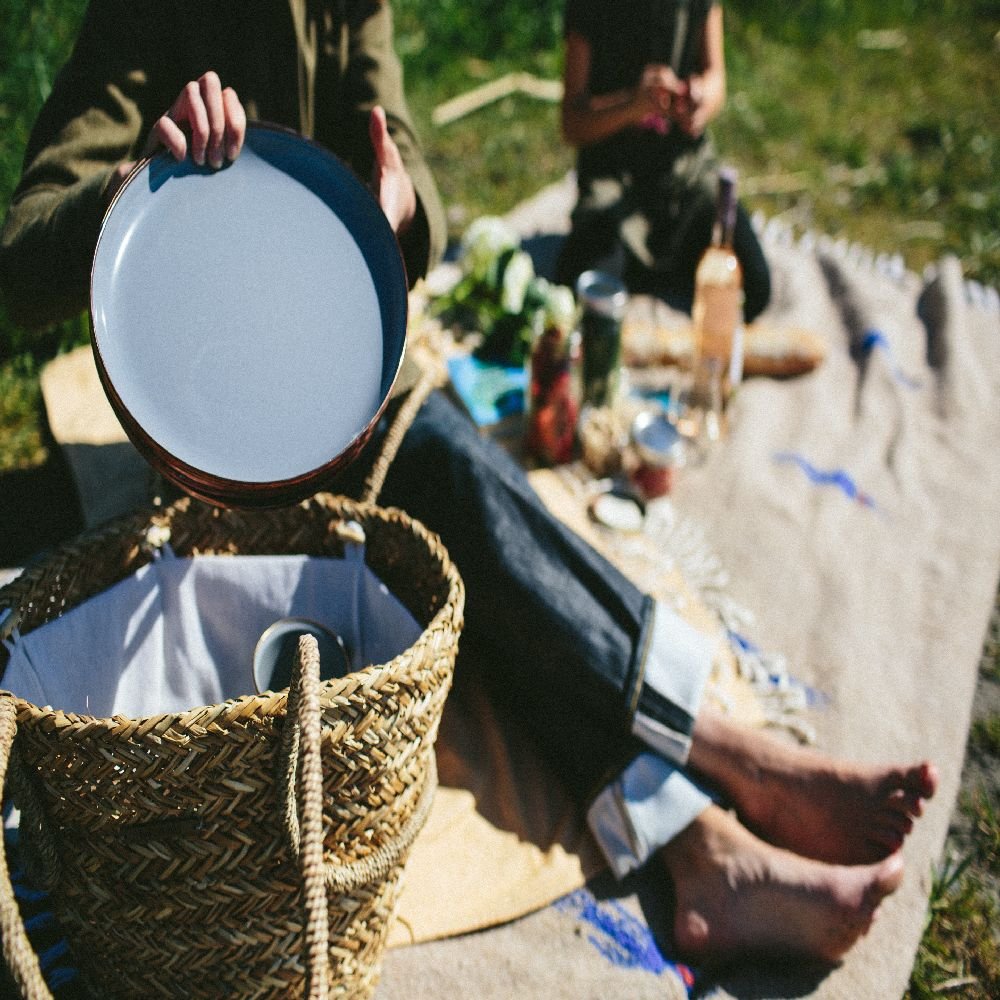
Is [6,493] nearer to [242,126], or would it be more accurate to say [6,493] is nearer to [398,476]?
[398,476]

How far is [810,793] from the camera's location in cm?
165

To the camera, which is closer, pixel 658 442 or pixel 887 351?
pixel 658 442

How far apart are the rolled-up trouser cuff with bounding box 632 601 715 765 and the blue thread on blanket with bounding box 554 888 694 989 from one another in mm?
266

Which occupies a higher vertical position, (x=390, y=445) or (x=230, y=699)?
(x=390, y=445)

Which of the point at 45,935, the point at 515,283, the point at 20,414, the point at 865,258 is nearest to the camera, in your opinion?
the point at 45,935

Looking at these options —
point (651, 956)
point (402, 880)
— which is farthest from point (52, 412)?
point (651, 956)

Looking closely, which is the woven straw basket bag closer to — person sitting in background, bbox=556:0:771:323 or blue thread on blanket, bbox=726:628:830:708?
blue thread on blanket, bbox=726:628:830:708

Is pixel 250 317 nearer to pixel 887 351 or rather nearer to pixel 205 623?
pixel 205 623

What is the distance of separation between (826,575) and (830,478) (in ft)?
1.15

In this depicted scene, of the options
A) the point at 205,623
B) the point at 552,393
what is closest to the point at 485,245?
the point at 552,393

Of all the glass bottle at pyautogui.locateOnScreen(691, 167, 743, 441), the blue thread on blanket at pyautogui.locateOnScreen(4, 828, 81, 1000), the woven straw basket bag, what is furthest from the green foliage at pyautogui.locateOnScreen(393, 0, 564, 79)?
the blue thread on blanket at pyautogui.locateOnScreen(4, 828, 81, 1000)

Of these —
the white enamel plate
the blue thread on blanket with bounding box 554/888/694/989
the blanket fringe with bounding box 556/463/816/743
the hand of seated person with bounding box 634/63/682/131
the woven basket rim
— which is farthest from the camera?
the hand of seated person with bounding box 634/63/682/131

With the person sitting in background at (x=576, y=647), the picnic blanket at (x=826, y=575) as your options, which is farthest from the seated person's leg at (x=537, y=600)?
the picnic blanket at (x=826, y=575)

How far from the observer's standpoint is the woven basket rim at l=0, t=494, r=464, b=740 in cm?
108
